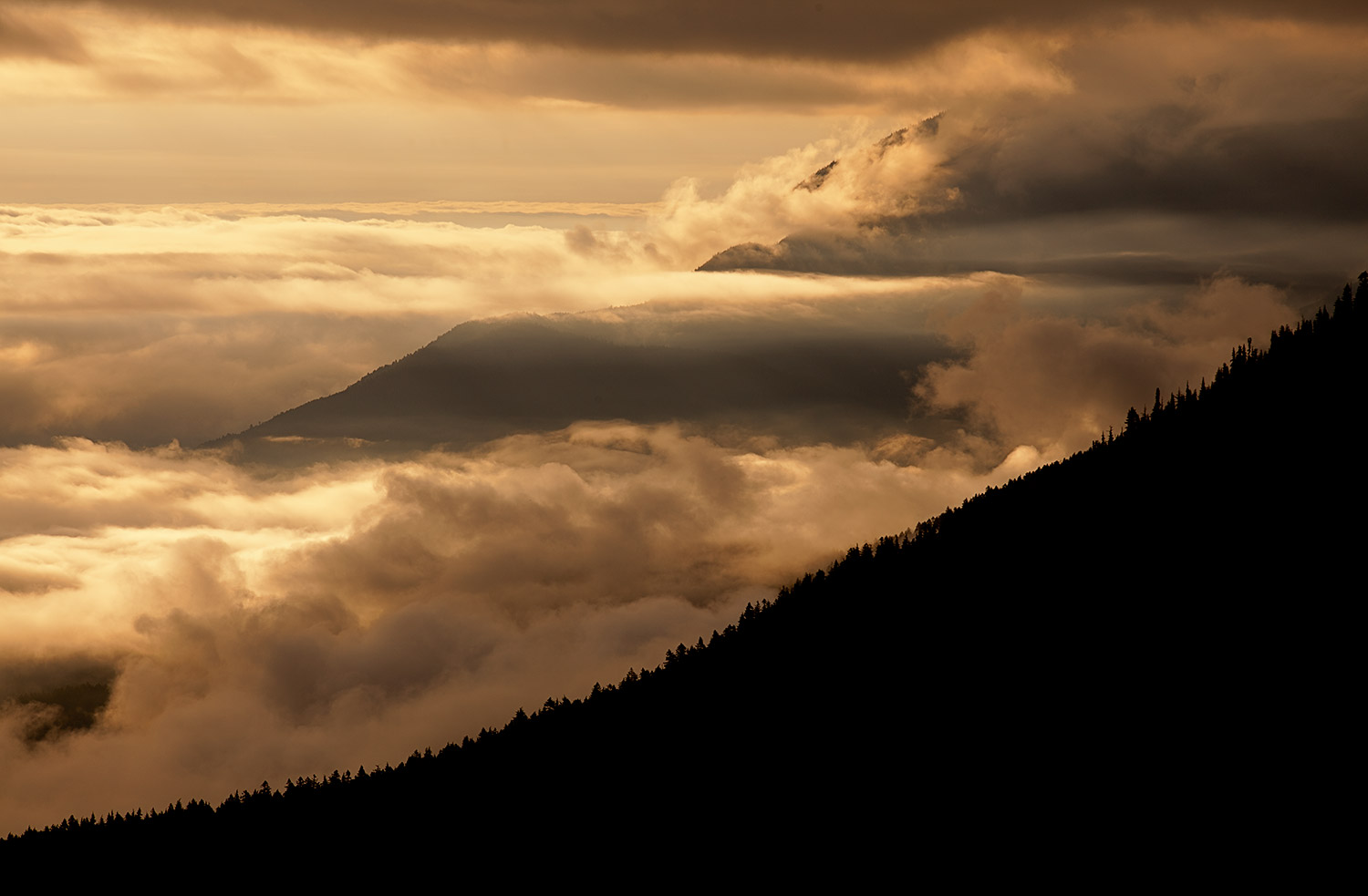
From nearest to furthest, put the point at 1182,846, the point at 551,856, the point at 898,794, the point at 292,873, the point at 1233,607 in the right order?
the point at 1182,846, the point at 898,794, the point at 1233,607, the point at 551,856, the point at 292,873

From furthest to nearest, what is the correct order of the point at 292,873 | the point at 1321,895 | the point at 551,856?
the point at 292,873 → the point at 551,856 → the point at 1321,895

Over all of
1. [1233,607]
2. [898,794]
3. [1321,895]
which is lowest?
[1321,895]

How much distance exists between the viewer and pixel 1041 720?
490 ft

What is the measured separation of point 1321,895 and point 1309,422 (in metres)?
111

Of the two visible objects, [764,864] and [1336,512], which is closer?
[764,864]

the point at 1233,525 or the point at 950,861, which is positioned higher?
the point at 1233,525

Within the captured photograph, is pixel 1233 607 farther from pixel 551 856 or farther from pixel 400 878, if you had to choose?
pixel 400 878

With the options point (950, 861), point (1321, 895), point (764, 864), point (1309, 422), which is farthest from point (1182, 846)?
point (1309, 422)

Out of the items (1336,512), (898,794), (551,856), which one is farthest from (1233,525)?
(551,856)

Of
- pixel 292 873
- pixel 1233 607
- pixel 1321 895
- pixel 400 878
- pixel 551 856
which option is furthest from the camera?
pixel 292 873

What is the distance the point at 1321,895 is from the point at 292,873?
15875 centimetres

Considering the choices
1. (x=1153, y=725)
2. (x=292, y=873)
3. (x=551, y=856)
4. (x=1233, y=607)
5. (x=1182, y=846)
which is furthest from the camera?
(x=292, y=873)

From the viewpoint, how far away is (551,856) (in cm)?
16825

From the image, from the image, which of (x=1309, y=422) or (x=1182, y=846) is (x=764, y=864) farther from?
(x=1309, y=422)
